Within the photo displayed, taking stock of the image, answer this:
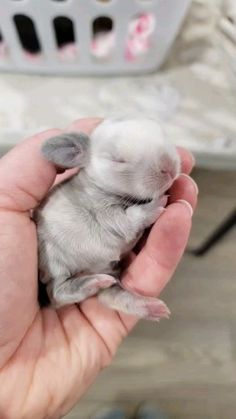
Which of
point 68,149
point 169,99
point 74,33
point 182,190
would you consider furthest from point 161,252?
point 74,33

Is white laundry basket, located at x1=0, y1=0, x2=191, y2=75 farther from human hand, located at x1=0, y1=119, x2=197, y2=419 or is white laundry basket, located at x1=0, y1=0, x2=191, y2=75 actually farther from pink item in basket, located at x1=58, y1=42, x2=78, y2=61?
human hand, located at x1=0, y1=119, x2=197, y2=419

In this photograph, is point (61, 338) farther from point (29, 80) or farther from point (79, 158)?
point (29, 80)

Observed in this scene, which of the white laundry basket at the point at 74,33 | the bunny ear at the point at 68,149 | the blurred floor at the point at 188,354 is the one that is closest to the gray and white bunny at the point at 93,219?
the bunny ear at the point at 68,149

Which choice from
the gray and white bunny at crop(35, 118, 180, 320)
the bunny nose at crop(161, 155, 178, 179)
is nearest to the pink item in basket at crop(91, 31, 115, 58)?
the gray and white bunny at crop(35, 118, 180, 320)

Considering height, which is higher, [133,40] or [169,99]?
[133,40]

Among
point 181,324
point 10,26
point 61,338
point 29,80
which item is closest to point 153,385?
point 181,324

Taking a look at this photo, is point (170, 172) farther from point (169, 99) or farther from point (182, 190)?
point (169, 99)

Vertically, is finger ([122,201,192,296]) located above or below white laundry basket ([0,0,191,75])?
below
